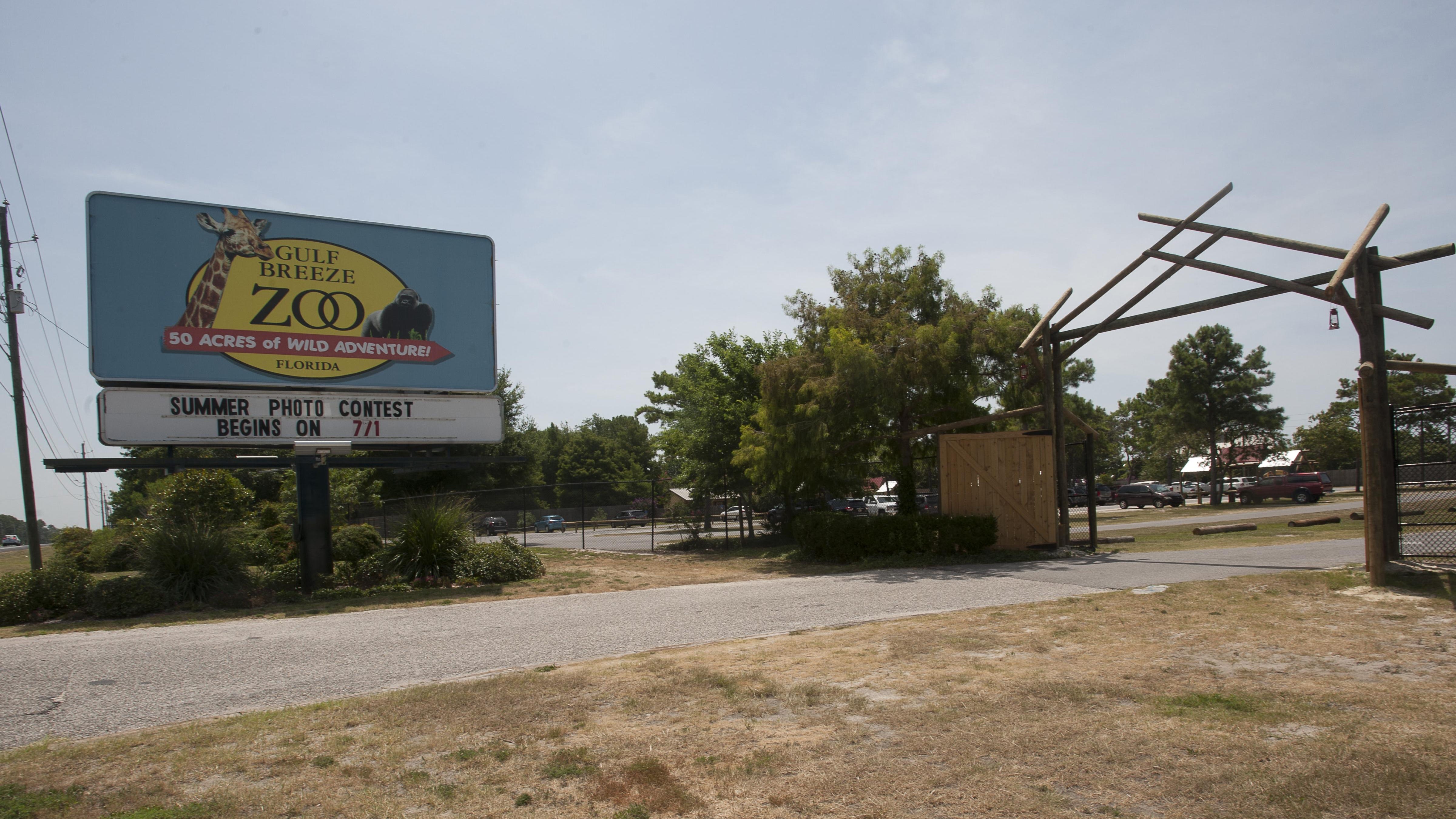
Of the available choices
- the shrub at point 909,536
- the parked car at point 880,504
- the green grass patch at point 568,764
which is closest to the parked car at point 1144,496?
the parked car at point 880,504

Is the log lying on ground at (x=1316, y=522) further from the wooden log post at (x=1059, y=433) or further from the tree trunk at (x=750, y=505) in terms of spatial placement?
the tree trunk at (x=750, y=505)

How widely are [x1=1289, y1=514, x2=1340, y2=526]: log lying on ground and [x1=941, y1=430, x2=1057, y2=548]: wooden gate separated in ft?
30.8

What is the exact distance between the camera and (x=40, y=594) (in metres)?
12.2

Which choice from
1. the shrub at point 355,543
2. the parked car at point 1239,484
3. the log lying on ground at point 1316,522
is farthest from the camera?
the parked car at point 1239,484

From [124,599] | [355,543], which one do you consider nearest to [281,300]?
[124,599]

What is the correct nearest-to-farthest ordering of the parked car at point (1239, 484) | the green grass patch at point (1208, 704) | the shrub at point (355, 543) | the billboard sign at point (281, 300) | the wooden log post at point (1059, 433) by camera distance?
the green grass patch at point (1208, 704), the billboard sign at point (281, 300), the wooden log post at point (1059, 433), the shrub at point (355, 543), the parked car at point (1239, 484)

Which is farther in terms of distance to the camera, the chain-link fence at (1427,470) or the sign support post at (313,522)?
the sign support post at (313,522)

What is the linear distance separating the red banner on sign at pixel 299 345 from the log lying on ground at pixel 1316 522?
21318 mm

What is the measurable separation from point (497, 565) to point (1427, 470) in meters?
13.9

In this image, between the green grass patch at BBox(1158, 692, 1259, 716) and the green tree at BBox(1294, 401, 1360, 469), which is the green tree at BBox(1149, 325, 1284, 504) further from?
the green grass patch at BBox(1158, 692, 1259, 716)

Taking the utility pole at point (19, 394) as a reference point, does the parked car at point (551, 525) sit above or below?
below

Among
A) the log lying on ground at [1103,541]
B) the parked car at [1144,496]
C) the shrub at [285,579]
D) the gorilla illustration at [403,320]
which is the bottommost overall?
Result: the parked car at [1144,496]

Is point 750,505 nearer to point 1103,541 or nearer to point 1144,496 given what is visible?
point 1103,541

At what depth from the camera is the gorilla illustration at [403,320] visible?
15.8m
